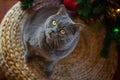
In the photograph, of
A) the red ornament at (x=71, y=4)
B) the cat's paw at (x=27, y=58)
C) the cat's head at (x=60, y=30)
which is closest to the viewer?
the cat's head at (x=60, y=30)

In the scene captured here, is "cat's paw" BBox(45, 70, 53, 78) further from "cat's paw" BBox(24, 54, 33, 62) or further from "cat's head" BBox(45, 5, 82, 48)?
"cat's head" BBox(45, 5, 82, 48)

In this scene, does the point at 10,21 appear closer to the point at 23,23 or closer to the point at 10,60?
the point at 23,23

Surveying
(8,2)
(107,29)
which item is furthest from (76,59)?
(8,2)

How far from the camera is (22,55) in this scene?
1.23 m

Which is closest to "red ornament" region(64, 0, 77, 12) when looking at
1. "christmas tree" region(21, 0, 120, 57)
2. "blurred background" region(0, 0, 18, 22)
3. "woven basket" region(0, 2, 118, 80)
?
"christmas tree" region(21, 0, 120, 57)

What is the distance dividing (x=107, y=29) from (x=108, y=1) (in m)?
0.11

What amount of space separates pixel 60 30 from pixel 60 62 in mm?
399

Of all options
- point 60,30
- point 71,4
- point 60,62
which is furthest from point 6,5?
point 60,30

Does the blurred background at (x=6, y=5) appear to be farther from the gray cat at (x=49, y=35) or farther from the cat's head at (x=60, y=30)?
the cat's head at (x=60, y=30)

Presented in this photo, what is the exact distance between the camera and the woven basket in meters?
1.20

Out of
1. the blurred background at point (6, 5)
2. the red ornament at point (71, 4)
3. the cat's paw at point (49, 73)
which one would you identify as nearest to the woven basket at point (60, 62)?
the cat's paw at point (49, 73)

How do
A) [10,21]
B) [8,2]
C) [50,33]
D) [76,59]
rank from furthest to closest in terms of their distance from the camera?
[8,2], [76,59], [10,21], [50,33]

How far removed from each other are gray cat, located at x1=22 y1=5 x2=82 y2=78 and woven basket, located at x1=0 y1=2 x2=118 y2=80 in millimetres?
45

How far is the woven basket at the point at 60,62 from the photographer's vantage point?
120cm
